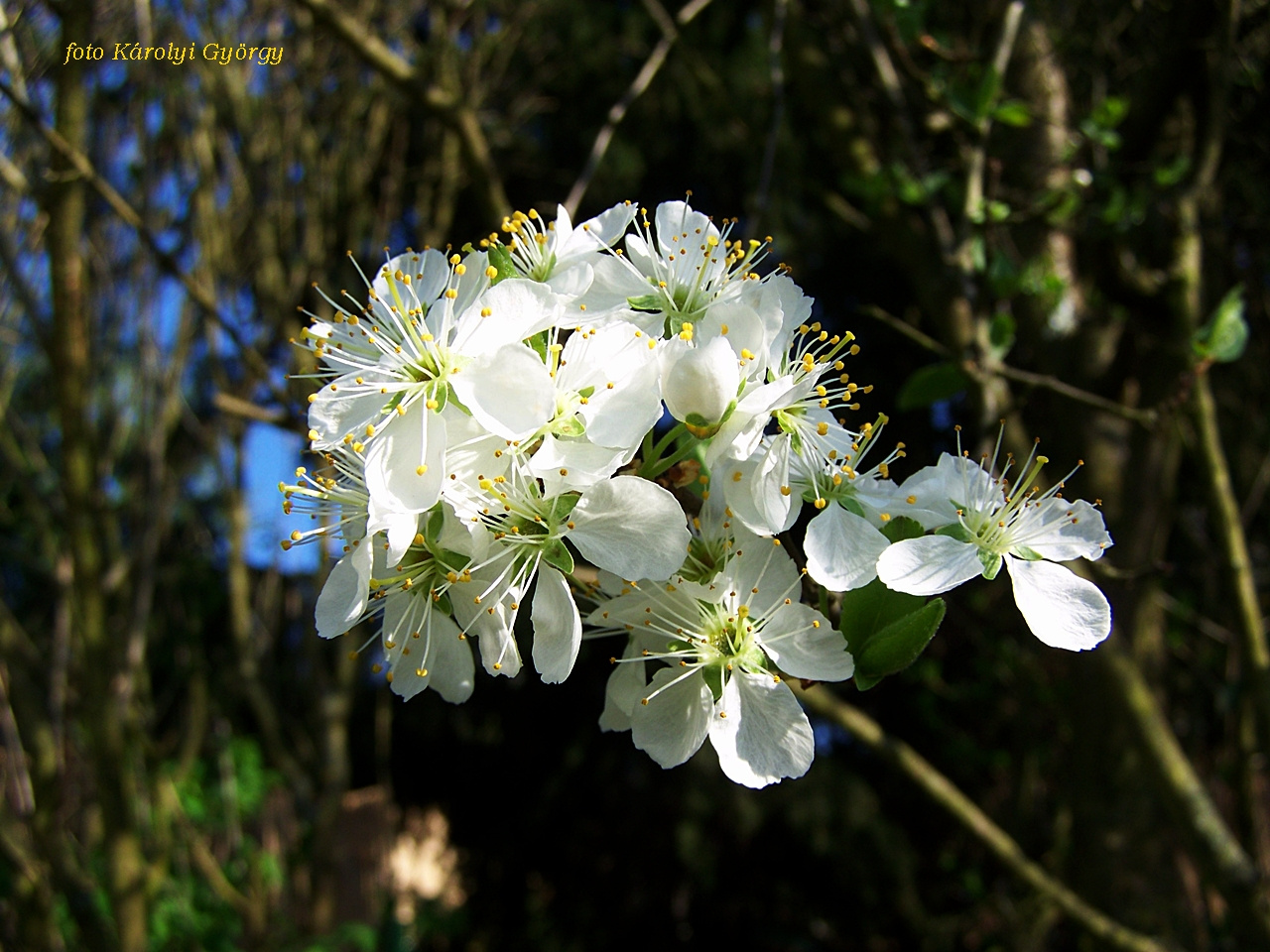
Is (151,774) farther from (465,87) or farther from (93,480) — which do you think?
(465,87)

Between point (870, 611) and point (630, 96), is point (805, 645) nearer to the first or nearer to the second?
point (870, 611)

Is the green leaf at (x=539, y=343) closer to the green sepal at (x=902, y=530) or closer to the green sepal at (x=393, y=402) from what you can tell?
the green sepal at (x=393, y=402)

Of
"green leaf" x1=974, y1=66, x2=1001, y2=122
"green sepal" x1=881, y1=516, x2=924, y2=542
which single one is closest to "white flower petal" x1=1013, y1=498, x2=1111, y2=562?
"green sepal" x1=881, y1=516, x2=924, y2=542

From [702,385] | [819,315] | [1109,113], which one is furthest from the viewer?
[819,315]

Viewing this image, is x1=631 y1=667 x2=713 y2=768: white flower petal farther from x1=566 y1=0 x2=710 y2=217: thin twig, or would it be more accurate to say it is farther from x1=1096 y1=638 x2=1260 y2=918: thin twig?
x1=1096 y1=638 x2=1260 y2=918: thin twig

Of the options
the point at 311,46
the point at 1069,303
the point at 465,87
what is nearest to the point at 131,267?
the point at 311,46

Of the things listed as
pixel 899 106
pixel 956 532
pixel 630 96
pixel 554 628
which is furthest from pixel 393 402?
pixel 899 106
